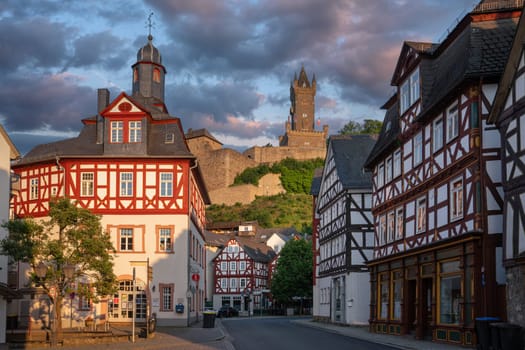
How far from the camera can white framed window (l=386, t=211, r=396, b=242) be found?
107ft

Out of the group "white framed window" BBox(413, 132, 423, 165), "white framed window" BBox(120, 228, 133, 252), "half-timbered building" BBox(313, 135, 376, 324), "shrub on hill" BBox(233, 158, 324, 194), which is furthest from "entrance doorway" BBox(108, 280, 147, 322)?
"shrub on hill" BBox(233, 158, 324, 194)

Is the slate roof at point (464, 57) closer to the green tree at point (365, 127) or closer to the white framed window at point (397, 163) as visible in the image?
the white framed window at point (397, 163)

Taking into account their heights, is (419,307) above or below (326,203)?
below

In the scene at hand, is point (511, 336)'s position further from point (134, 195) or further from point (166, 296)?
point (134, 195)

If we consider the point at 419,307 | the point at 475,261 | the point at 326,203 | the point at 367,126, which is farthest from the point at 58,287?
the point at 367,126

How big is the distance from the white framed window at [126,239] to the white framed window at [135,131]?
508 cm

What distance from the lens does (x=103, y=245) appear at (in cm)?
3023

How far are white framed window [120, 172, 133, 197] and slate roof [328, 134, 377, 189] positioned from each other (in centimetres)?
1231

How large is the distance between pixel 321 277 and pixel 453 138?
30163 millimetres

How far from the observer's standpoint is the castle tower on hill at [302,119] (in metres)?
165

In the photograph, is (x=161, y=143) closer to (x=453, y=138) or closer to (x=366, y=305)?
(x=366, y=305)

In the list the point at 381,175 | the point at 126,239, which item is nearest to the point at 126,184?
the point at 126,239

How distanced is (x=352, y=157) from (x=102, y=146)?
15.2 meters

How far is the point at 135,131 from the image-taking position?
4219 centimetres
